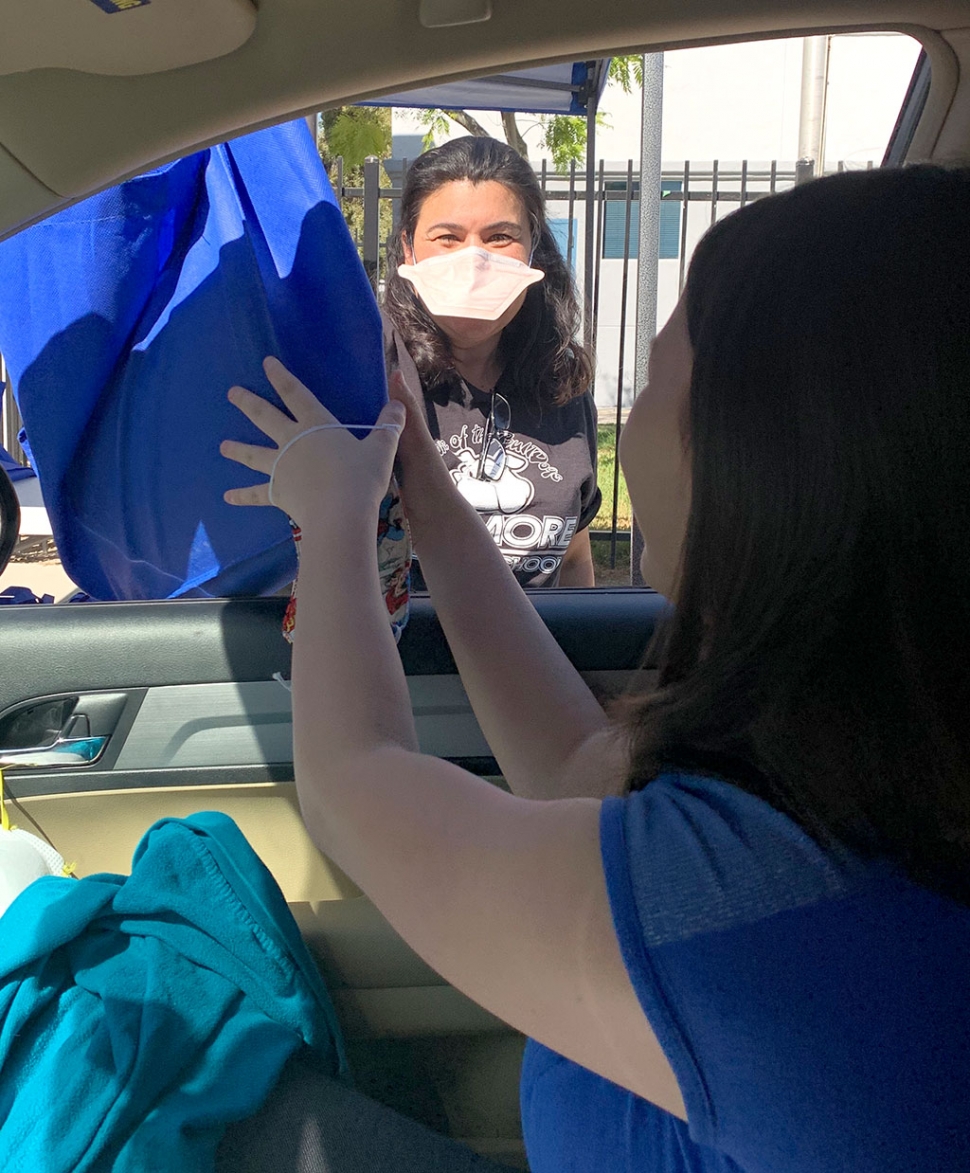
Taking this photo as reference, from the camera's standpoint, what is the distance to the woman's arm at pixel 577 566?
2533 mm

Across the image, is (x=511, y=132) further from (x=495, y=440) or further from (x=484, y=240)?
(x=495, y=440)

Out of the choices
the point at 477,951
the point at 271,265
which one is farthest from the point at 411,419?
the point at 477,951

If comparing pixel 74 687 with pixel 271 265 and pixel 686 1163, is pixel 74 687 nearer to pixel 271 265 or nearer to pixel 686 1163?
pixel 271 265

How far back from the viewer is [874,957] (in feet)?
2.35

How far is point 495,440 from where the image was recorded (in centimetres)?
239

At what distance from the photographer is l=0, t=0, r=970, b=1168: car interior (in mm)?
1140

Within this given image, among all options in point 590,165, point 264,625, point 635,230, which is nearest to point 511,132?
point 635,230

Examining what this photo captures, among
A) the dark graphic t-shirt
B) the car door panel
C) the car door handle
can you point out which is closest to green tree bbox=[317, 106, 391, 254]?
the dark graphic t-shirt

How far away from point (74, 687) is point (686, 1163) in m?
1.38

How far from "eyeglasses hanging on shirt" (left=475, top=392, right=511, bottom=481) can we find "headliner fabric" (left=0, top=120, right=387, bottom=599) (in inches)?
31.7

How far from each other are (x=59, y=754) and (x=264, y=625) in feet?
1.29

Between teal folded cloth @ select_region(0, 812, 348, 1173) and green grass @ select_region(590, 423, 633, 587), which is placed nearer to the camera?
teal folded cloth @ select_region(0, 812, 348, 1173)

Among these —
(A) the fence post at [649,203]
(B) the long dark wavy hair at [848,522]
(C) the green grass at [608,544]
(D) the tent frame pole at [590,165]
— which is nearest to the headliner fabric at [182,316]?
(B) the long dark wavy hair at [848,522]

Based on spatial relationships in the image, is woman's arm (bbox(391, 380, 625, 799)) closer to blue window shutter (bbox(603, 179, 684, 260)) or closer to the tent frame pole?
the tent frame pole
